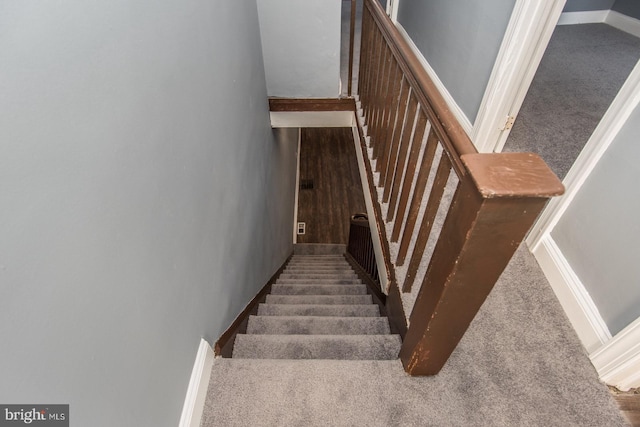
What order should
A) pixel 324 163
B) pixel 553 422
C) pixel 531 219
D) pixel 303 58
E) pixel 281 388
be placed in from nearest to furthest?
pixel 531 219, pixel 553 422, pixel 281 388, pixel 303 58, pixel 324 163

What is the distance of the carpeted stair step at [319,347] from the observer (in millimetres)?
1546

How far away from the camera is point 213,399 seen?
1.32 metres

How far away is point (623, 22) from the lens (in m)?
4.10

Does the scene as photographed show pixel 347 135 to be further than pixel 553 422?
Yes

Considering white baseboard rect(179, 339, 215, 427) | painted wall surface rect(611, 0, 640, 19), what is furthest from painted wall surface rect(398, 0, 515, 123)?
painted wall surface rect(611, 0, 640, 19)

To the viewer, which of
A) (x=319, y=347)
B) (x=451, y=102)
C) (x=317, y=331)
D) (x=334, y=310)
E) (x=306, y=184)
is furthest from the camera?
(x=306, y=184)

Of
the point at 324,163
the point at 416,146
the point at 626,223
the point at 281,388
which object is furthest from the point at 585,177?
the point at 324,163

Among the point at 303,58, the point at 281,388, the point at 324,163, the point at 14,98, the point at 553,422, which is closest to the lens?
the point at 14,98

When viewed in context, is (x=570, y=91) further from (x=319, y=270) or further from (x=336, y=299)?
(x=319, y=270)

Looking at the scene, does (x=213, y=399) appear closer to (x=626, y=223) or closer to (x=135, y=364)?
(x=135, y=364)

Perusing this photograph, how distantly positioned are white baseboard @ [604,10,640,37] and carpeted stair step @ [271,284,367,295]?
14.6 ft

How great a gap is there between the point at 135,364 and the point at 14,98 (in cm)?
67

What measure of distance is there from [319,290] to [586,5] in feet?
16.1

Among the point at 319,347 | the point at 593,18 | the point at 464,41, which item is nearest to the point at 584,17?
the point at 593,18
